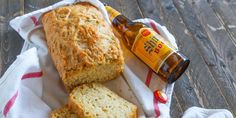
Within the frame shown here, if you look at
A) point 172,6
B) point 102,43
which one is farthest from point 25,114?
point 172,6

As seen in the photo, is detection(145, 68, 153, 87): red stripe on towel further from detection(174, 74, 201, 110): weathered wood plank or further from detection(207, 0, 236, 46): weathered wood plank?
detection(207, 0, 236, 46): weathered wood plank

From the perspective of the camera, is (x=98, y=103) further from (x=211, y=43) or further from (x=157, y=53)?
(x=211, y=43)

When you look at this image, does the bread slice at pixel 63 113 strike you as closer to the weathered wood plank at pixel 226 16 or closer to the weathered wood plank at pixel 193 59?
the weathered wood plank at pixel 193 59

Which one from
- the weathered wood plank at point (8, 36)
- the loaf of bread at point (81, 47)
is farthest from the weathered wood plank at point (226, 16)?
the weathered wood plank at point (8, 36)

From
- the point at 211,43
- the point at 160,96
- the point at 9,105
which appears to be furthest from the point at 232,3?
the point at 9,105

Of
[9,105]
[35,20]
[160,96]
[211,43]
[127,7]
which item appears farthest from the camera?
[127,7]

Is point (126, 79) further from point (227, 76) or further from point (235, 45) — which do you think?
point (235, 45)
